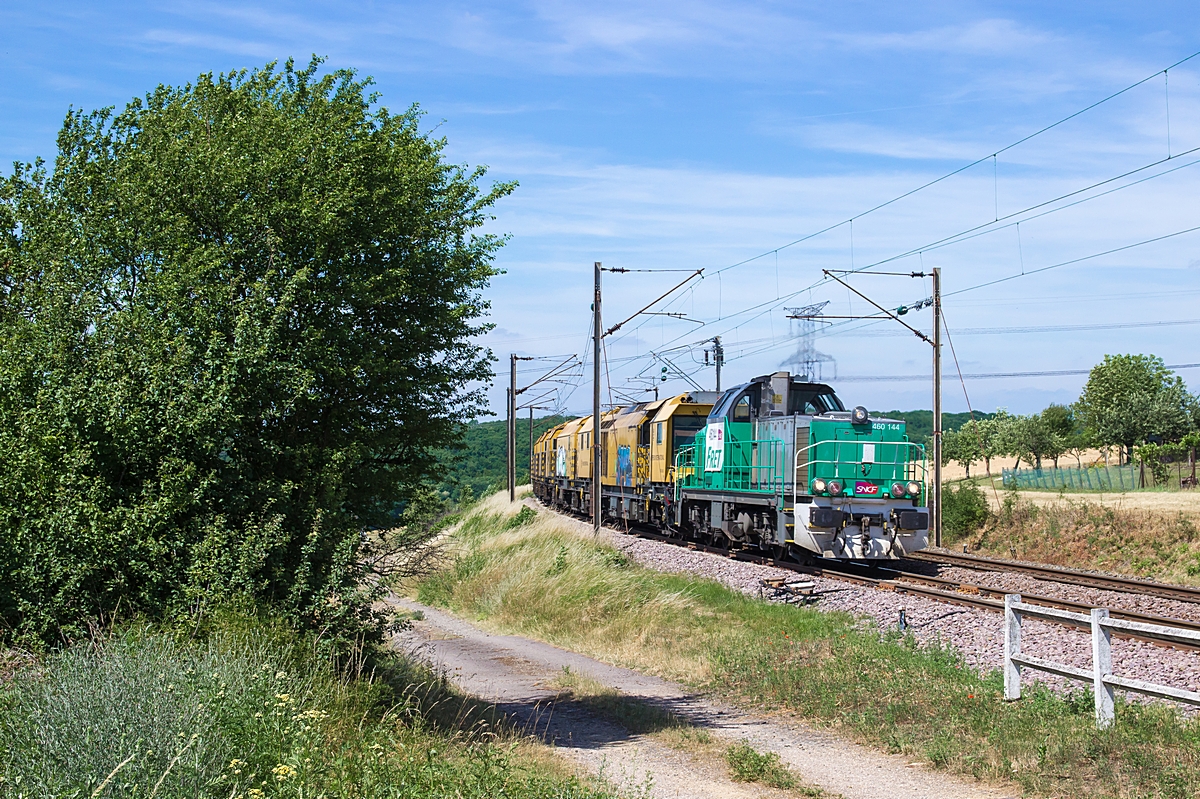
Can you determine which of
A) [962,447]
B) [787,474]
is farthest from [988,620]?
[962,447]

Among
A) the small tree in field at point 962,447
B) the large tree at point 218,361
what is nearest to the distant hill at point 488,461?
the small tree in field at point 962,447

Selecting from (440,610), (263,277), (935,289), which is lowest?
(440,610)

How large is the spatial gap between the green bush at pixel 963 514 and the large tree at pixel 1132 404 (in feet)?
147

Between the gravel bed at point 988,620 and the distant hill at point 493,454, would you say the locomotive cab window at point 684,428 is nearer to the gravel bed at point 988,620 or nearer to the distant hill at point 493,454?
the gravel bed at point 988,620

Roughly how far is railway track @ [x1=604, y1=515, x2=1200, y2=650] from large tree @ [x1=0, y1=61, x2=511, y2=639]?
24.5 ft

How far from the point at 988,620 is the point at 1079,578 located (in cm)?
630

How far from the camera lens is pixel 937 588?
18031 mm

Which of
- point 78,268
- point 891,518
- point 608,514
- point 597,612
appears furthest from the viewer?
point 608,514

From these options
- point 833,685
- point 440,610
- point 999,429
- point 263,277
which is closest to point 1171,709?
point 833,685

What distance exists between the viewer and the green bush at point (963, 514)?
95.6 ft

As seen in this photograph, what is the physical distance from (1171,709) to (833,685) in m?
3.27

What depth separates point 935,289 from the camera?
88.8 feet

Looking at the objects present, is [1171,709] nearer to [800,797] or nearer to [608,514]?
[800,797]

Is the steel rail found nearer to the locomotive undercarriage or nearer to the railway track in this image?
the railway track
